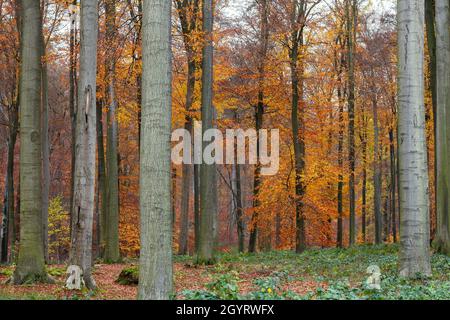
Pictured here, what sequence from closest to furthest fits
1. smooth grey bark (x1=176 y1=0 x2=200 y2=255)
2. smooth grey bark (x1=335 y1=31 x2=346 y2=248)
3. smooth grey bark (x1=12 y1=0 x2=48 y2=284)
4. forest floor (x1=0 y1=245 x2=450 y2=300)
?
forest floor (x1=0 y1=245 x2=450 y2=300), smooth grey bark (x1=12 y1=0 x2=48 y2=284), smooth grey bark (x1=176 y1=0 x2=200 y2=255), smooth grey bark (x1=335 y1=31 x2=346 y2=248)

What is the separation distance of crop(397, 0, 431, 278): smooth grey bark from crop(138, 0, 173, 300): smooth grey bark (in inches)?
205

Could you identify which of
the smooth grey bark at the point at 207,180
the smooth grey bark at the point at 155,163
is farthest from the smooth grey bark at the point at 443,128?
the smooth grey bark at the point at 155,163

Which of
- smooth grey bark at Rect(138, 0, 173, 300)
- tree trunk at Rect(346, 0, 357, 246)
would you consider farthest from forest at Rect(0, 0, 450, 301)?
tree trunk at Rect(346, 0, 357, 246)

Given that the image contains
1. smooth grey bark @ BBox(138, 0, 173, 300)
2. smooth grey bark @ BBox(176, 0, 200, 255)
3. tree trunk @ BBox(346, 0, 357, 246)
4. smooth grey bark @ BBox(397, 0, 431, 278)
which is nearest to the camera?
smooth grey bark @ BBox(138, 0, 173, 300)

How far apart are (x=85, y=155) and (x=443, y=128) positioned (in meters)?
9.41

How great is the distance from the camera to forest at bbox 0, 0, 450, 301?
6977mm

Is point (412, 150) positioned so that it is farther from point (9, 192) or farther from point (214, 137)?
point (9, 192)

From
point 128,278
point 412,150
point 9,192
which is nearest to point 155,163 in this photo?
point 412,150

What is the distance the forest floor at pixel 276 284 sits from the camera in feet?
21.0

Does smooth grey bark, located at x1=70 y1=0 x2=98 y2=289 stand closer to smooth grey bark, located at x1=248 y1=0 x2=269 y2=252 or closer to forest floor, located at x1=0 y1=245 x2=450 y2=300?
forest floor, located at x1=0 y1=245 x2=450 y2=300

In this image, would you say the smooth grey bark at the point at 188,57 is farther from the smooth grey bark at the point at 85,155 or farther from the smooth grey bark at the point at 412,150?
the smooth grey bark at the point at 412,150

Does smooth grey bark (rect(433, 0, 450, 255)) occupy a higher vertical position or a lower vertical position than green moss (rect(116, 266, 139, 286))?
higher
